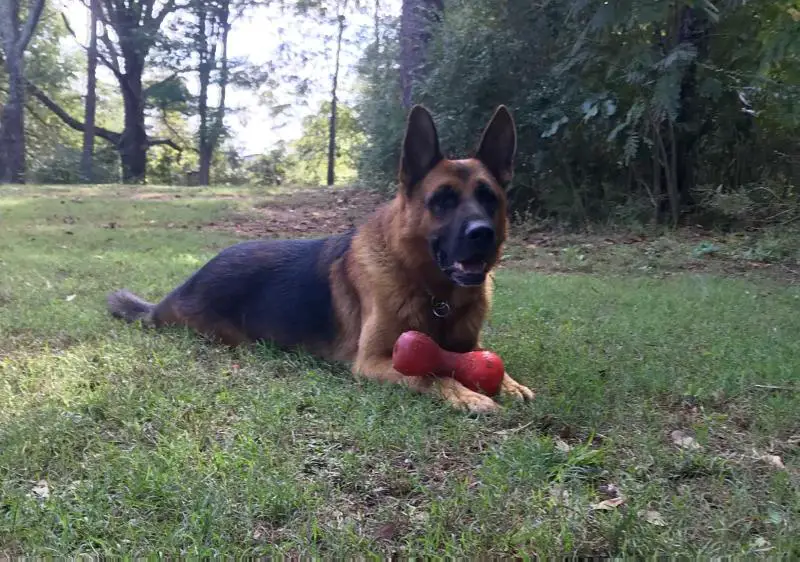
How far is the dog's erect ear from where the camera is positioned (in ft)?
14.7

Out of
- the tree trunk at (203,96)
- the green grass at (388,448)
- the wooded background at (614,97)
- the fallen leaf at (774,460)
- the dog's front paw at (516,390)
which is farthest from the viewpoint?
the tree trunk at (203,96)

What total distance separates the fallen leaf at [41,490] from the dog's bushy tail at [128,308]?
2784mm

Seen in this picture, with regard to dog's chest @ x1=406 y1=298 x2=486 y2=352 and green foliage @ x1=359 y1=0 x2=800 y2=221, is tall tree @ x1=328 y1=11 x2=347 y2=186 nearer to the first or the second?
green foliage @ x1=359 y1=0 x2=800 y2=221

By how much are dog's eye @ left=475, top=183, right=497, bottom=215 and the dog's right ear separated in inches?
15.1

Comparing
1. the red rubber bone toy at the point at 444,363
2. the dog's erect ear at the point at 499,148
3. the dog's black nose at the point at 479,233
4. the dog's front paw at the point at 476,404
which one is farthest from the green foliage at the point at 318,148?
the dog's front paw at the point at 476,404

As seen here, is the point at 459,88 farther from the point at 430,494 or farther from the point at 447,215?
the point at 430,494

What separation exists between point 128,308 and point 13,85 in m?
21.6

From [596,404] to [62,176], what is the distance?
2889cm

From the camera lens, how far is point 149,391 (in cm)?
357

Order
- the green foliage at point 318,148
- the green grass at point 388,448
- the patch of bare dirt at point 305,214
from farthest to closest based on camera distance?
1. the green foliage at point 318,148
2. the patch of bare dirt at point 305,214
3. the green grass at point 388,448

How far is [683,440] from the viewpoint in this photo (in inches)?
119

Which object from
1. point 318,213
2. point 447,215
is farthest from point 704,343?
point 318,213

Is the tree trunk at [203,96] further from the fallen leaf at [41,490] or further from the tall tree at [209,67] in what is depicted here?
the fallen leaf at [41,490]

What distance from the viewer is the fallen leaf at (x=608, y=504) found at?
92.6 inches
